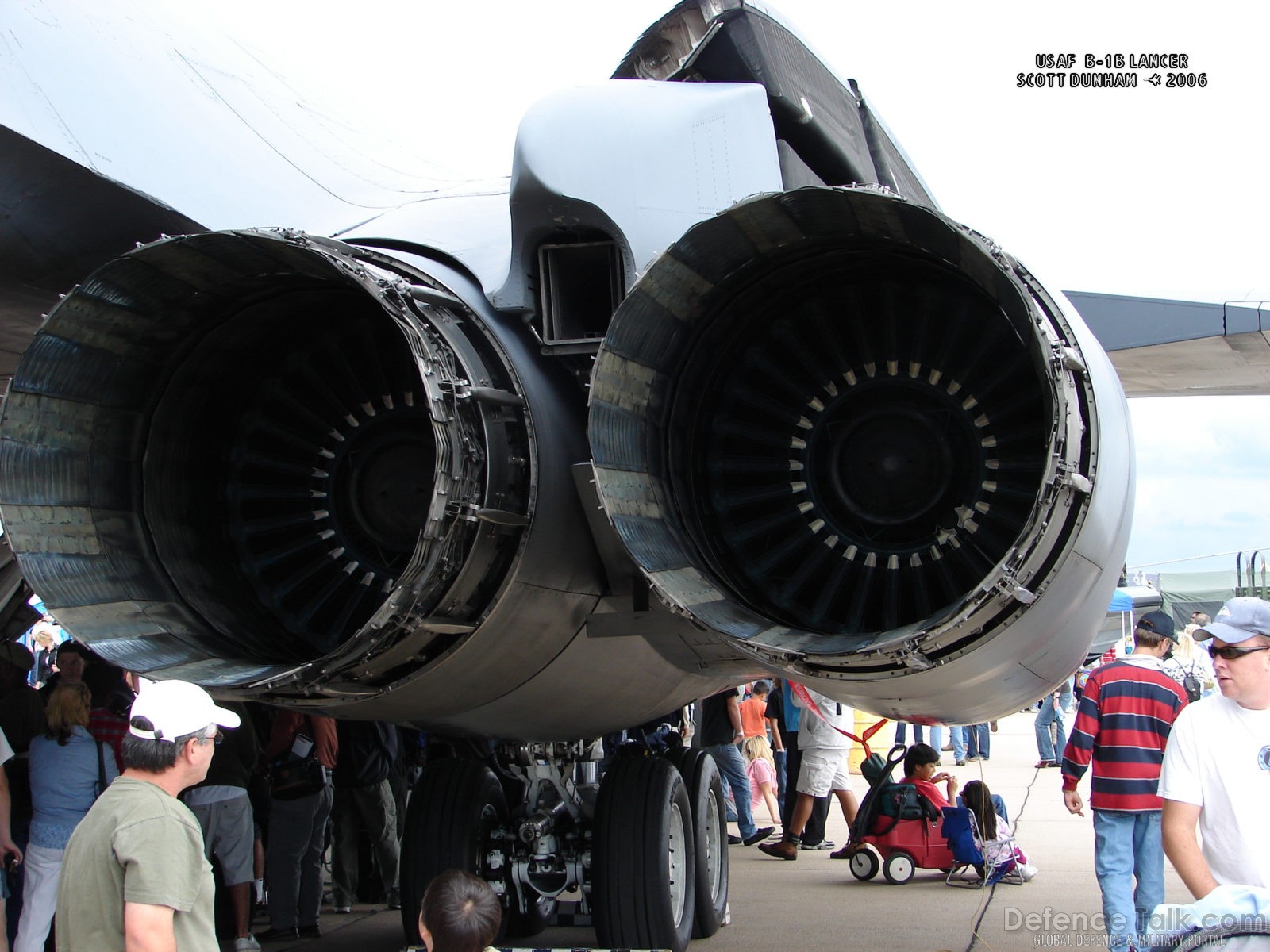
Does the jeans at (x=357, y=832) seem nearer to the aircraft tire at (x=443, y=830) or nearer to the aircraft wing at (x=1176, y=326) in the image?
the aircraft tire at (x=443, y=830)

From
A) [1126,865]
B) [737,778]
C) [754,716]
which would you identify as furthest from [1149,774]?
[754,716]

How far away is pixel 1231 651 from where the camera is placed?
3139mm

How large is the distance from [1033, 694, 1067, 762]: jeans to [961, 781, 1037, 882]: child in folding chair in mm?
6578

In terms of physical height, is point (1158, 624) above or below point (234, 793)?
above

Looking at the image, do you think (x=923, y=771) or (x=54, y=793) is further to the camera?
(x=923, y=771)

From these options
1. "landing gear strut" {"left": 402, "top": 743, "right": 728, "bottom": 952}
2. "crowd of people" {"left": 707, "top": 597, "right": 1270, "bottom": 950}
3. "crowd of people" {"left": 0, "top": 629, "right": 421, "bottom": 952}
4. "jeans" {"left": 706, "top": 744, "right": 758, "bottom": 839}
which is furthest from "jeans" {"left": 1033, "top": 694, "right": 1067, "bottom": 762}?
"landing gear strut" {"left": 402, "top": 743, "right": 728, "bottom": 952}

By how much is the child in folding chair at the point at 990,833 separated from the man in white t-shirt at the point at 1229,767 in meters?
4.40

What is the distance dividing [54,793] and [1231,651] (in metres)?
4.52

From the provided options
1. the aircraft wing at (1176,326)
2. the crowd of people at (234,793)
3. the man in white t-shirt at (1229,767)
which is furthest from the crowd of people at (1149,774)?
the crowd of people at (234,793)

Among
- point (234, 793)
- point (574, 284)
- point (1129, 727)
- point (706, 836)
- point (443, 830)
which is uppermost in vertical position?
point (574, 284)

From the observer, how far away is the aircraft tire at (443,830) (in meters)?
5.16

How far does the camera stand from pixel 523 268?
395cm

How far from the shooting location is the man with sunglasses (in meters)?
4.74

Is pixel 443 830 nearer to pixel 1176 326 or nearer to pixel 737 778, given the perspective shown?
pixel 1176 326
